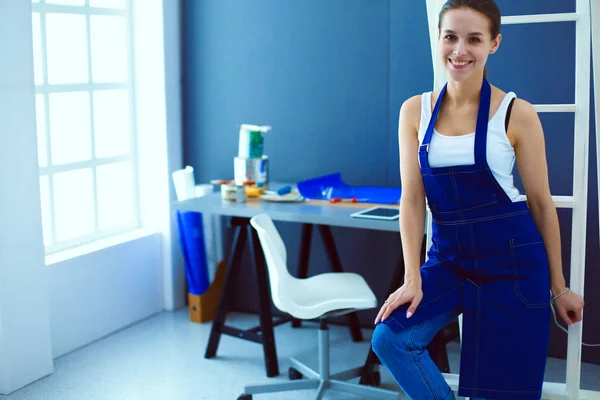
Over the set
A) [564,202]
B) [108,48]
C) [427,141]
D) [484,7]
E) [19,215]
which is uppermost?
[108,48]

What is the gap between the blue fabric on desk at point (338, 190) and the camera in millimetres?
4180

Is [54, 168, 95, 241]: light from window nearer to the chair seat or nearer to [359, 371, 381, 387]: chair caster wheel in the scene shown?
the chair seat

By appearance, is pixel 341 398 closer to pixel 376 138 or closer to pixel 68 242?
pixel 376 138

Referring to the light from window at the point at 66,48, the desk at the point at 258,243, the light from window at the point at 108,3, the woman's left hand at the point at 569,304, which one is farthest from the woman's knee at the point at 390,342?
the light from window at the point at 108,3

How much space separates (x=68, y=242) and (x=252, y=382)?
1.33m

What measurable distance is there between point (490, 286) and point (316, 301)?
41.8 inches

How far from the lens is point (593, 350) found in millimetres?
4141

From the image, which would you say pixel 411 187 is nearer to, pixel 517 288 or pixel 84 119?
pixel 517 288

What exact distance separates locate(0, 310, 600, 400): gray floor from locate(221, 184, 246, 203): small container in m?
0.83

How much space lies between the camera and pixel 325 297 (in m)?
3.48

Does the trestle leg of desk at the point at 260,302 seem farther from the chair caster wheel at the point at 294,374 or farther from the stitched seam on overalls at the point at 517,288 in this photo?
the stitched seam on overalls at the point at 517,288

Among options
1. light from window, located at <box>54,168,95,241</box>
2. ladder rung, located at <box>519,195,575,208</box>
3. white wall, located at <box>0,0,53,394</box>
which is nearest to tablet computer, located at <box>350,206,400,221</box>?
ladder rung, located at <box>519,195,575,208</box>

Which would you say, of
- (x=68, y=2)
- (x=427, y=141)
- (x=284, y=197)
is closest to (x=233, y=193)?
(x=284, y=197)

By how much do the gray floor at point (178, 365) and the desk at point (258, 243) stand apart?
0.12 m
